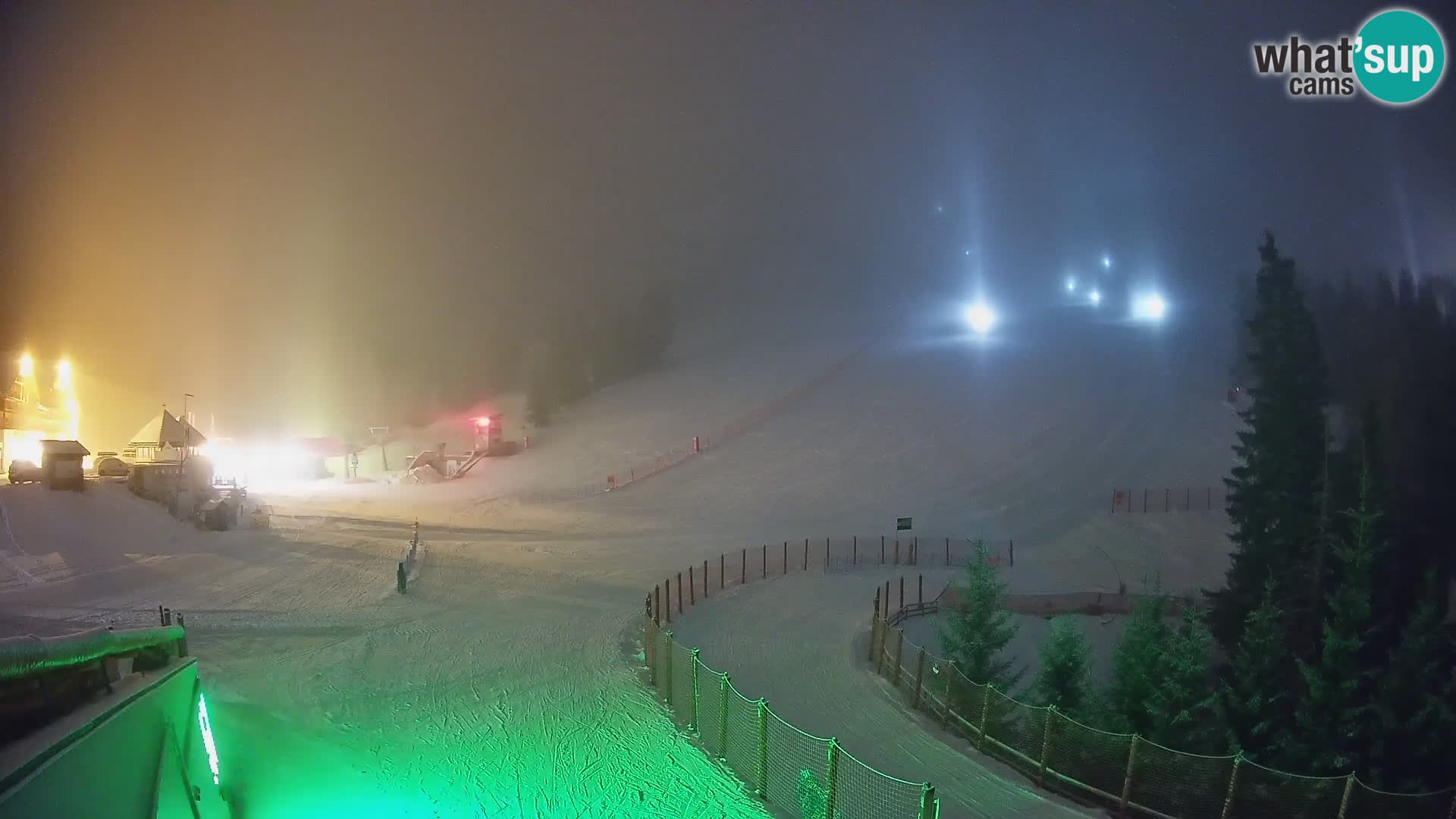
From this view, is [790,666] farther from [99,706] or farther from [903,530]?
[903,530]

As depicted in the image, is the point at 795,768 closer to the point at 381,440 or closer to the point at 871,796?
the point at 871,796

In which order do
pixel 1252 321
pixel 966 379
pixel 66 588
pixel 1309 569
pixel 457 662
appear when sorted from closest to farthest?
pixel 457 662 → pixel 66 588 → pixel 1309 569 → pixel 1252 321 → pixel 966 379

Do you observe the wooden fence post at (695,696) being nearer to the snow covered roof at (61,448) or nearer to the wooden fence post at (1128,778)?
the wooden fence post at (1128,778)

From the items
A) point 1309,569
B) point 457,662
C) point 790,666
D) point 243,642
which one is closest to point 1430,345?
point 1309,569

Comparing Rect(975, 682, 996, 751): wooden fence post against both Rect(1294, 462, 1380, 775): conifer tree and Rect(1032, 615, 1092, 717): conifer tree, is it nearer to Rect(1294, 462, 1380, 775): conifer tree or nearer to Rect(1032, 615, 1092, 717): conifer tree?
Rect(1032, 615, 1092, 717): conifer tree

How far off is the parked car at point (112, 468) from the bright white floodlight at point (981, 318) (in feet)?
200

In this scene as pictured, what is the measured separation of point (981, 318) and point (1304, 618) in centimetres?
5882

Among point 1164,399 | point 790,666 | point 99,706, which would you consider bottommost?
point 790,666

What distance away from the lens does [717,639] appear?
18.3m

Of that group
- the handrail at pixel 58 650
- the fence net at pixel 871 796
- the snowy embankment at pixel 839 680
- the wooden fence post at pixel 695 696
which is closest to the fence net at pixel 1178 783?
the snowy embankment at pixel 839 680

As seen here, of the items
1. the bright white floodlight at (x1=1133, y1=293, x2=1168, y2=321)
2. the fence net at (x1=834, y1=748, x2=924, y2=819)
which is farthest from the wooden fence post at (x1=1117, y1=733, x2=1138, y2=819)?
the bright white floodlight at (x1=1133, y1=293, x2=1168, y2=321)

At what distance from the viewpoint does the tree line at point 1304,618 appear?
16141mm

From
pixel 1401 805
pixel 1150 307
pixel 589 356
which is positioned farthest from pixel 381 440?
pixel 1150 307

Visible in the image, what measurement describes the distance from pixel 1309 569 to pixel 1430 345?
Result: 3434cm
